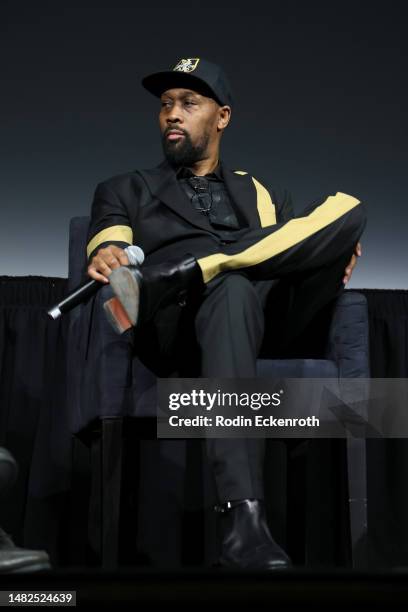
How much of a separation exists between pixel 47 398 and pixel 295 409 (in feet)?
2.62

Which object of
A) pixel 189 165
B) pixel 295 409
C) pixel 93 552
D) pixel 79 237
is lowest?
pixel 93 552

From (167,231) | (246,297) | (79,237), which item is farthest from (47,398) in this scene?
(246,297)

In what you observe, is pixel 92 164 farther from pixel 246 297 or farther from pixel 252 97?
pixel 246 297

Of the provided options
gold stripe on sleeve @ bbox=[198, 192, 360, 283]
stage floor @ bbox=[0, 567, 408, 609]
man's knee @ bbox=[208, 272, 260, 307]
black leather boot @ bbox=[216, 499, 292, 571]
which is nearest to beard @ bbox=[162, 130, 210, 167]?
gold stripe on sleeve @ bbox=[198, 192, 360, 283]

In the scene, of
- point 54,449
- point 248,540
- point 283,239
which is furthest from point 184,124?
point 248,540

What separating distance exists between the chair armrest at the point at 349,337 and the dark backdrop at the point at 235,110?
0.85m

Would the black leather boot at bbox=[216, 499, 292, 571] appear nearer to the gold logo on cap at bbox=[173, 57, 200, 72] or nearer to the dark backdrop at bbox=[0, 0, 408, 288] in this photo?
the gold logo on cap at bbox=[173, 57, 200, 72]

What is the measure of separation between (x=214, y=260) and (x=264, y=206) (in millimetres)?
507

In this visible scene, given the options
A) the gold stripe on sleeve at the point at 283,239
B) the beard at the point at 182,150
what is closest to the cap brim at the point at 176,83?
the beard at the point at 182,150

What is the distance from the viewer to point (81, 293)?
1396mm

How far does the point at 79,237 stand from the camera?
1966 millimetres

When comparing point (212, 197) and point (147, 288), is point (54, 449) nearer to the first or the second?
point (212, 197)

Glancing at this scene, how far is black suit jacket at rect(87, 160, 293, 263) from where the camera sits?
5.83ft

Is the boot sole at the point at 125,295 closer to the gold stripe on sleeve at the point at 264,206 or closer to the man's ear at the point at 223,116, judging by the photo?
the gold stripe on sleeve at the point at 264,206
